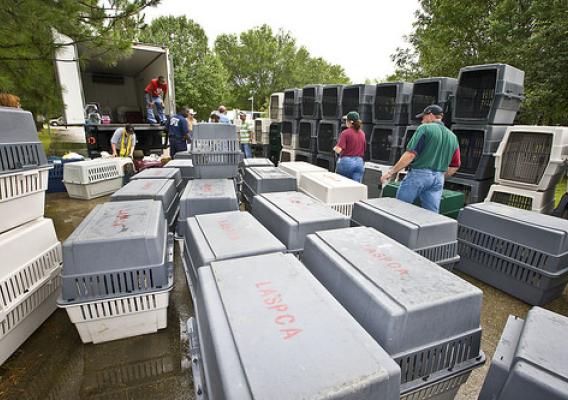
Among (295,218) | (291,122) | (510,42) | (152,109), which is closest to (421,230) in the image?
(295,218)

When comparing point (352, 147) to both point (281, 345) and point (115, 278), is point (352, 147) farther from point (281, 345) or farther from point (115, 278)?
point (281, 345)

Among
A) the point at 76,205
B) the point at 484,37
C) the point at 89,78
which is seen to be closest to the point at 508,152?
the point at 76,205

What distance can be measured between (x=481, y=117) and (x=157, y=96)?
318 inches

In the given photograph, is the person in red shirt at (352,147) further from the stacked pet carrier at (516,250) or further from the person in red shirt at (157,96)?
the person in red shirt at (157,96)

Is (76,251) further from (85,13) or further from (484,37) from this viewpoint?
(484,37)

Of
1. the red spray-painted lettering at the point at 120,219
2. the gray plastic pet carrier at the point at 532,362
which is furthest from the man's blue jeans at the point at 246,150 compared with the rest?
the gray plastic pet carrier at the point at 532,362

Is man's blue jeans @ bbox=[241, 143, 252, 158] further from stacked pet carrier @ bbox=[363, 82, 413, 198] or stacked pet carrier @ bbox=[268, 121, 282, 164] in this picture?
stacked pet carrier @ bbox=[363, 82, 413, 198]

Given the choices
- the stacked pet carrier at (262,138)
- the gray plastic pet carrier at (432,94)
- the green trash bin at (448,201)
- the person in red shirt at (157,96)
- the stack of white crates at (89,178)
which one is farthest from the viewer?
the stacked pet carrier at (262,138)

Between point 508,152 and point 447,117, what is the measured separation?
1.08 metres

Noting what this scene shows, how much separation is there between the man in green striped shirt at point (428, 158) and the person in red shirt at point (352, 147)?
4.55 ft

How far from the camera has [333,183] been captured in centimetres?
340

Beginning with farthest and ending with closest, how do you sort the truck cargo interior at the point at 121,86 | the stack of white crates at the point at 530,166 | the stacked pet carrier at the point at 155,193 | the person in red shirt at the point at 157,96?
the truck cargo interior at the point at 121,86 < the person in red shirt at the point at 157,96 < the stack of white crates at the point at 530,166 < the stacked pet carrier at the point at 155,193

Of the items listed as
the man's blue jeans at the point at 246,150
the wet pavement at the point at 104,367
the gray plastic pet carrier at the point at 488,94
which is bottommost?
the wet pavement at the point at 104,367

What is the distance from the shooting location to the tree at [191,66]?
21859 mm
